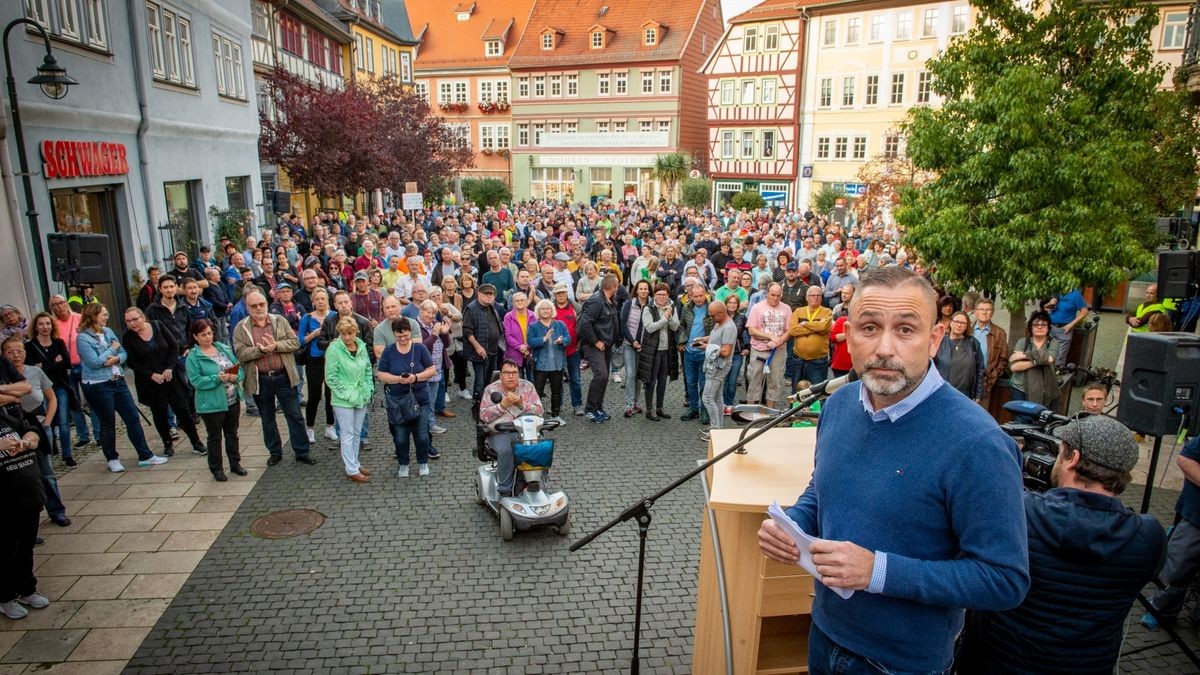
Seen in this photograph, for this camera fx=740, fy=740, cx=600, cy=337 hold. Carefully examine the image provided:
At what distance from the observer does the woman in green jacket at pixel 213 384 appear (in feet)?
25.3

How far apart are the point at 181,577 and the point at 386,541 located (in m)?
1.64

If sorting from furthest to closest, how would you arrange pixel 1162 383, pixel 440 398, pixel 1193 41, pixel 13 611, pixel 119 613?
1. pixel 1193 41
2. pixel 440 398
3. pixel 119 613
4. pixel 13 611
5. pixel 1162 383

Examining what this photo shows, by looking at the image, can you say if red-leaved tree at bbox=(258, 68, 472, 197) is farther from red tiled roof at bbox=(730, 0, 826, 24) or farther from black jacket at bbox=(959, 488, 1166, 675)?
black jacket at bbox=(959, 488, 1166, 675)

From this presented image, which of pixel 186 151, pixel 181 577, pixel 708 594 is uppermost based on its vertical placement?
pixel 186 151

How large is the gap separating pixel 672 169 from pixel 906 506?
47.3 m

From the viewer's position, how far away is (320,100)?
24.7m

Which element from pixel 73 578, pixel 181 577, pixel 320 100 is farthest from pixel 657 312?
pixel 320 100

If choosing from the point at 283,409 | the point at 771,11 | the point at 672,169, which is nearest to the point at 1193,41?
the point at 283,409

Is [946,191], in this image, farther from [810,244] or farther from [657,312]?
[810,244]

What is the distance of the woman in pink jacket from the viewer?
9.88 metres

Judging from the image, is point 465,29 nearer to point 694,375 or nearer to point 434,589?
point 694,375

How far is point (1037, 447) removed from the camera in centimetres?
470

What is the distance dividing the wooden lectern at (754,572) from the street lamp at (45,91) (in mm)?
9712

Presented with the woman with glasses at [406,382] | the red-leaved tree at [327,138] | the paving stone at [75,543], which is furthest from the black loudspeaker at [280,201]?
the paving stone at [75,543]
